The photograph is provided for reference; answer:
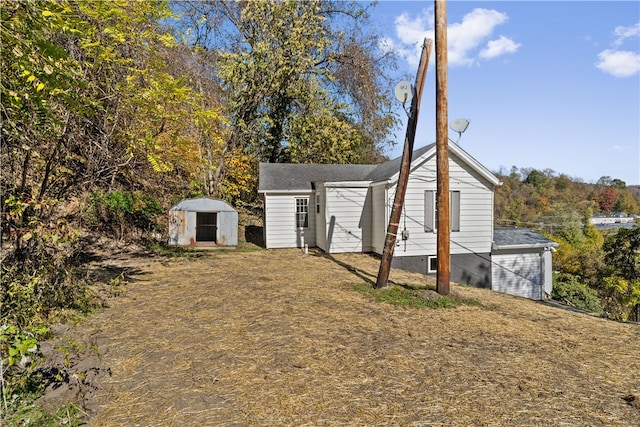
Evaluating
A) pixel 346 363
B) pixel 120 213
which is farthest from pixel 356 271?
pixel 120 213

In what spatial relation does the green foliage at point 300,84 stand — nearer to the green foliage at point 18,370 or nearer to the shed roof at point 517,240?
the shed roof at point 517,240

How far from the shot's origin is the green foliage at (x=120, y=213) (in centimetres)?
1276

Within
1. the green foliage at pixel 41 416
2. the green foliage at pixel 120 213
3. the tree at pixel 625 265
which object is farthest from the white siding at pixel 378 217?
the green foliage at pixel 41 416

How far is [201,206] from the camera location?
45.7 ft

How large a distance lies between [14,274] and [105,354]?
205cm

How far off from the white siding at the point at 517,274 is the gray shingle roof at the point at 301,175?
6.20 meters

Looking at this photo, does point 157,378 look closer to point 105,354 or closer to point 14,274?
point 105,354

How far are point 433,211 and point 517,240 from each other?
12.8 feet

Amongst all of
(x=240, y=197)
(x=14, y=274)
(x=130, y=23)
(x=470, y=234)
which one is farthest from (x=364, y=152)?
(x=14, y=274)

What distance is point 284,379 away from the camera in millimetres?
3648

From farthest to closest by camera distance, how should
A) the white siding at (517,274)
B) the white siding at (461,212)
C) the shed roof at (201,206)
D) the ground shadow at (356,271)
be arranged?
the shed roof at (201,206)
the white siding at (517,274)
the white siding at (461,212)
the ground shadow at (356,271)

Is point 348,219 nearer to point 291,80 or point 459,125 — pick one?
point 459,125

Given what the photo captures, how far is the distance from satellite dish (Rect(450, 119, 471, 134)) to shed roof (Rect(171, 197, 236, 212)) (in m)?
9.21

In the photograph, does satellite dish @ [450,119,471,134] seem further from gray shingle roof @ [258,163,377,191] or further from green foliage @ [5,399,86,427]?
green foliage @ [5,399,86,427]
